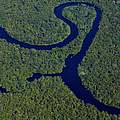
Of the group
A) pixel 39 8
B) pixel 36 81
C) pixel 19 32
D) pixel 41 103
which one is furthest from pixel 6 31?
pixel 41 103

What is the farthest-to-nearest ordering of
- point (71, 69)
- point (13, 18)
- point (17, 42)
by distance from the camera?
point (13, 18) < point (17, 42) < point (71, 69)

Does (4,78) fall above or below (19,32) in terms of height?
below

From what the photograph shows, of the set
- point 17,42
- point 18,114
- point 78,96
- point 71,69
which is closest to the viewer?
point 18,114

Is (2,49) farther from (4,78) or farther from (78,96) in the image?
(78,96)

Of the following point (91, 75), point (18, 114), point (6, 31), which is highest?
point (6, 31)

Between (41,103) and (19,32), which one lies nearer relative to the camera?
(41,103)

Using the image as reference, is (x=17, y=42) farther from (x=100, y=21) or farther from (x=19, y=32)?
(x=100, y=21)
